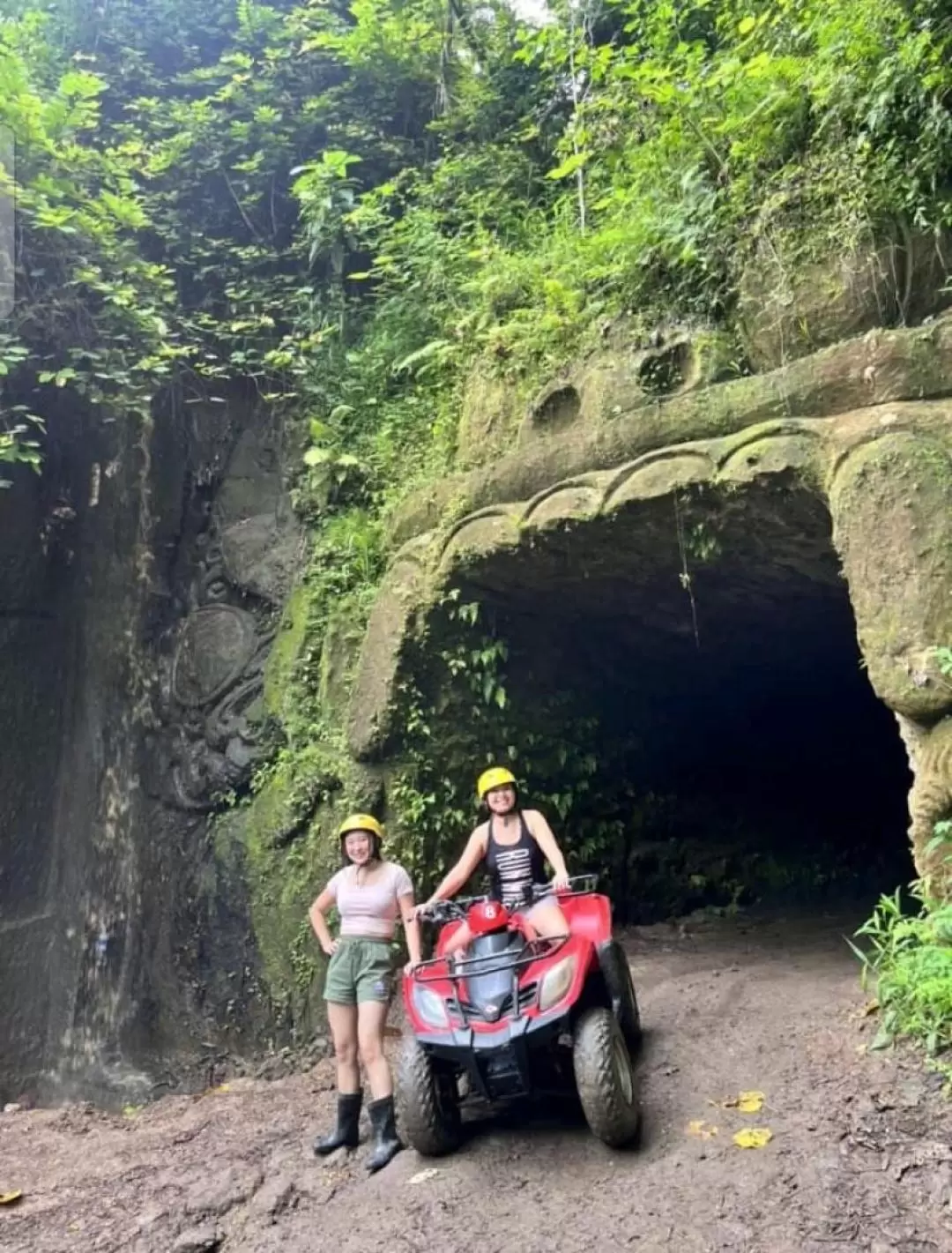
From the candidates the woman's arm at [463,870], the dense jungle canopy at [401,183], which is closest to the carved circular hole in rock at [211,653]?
the dense jungle canopy at [401,183]

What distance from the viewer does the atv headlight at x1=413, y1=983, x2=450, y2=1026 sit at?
373 centimetres

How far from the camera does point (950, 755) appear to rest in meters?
3.95

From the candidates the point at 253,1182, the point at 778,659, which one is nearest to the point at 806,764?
the point at 778,659

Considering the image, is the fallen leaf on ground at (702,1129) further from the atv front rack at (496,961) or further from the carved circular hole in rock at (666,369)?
the carved circular hole in rock at (666,369)

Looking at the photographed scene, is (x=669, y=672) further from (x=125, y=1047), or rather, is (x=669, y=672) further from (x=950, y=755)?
(x=125, y=1047)

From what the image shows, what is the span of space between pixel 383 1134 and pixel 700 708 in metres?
5.21

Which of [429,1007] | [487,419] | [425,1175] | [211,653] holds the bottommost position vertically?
[425,1175]

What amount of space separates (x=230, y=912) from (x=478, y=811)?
1.89m

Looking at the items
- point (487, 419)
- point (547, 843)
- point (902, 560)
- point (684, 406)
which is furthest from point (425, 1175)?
point (487, 419)

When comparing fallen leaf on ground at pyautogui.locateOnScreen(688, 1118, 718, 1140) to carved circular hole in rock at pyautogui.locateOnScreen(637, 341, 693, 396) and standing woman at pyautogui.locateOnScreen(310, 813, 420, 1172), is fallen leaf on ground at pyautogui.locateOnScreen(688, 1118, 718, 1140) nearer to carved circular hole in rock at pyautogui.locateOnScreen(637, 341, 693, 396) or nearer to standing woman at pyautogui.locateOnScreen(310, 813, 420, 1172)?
standing woman at pyautogui.locateOnScreen(310, 813, 420, 1172)

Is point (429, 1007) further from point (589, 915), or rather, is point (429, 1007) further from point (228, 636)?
point (228, 636)

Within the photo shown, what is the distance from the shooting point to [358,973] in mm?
4316

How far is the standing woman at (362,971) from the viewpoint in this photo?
4.20m

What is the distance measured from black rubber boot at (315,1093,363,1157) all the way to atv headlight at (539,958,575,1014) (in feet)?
3.95
